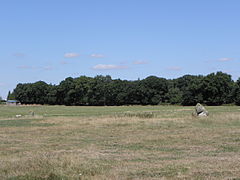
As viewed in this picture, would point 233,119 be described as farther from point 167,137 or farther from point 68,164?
point 68,164

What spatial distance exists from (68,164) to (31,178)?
1.59m

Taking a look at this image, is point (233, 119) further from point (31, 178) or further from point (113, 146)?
point (31, 178)

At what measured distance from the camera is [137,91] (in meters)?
132

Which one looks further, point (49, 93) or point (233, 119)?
point (49, 93)

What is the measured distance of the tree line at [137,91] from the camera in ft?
356

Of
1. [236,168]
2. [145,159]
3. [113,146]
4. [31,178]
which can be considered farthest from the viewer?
[113,146]

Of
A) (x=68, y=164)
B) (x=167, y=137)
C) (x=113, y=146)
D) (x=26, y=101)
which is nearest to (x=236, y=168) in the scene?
(x=68, y=164)

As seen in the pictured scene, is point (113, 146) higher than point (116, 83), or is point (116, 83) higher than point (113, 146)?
point (116, 83)

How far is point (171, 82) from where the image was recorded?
5659 inches

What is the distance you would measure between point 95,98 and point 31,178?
129 m

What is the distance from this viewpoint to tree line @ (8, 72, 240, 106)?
108562 mm

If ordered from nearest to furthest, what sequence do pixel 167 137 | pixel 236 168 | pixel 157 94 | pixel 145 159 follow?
pixel 236 168 < pixel 145 159 < pixel 167 137 < pixel 157 94

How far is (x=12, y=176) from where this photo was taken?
9547 millimetres

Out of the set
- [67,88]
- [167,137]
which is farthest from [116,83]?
[167,137]
